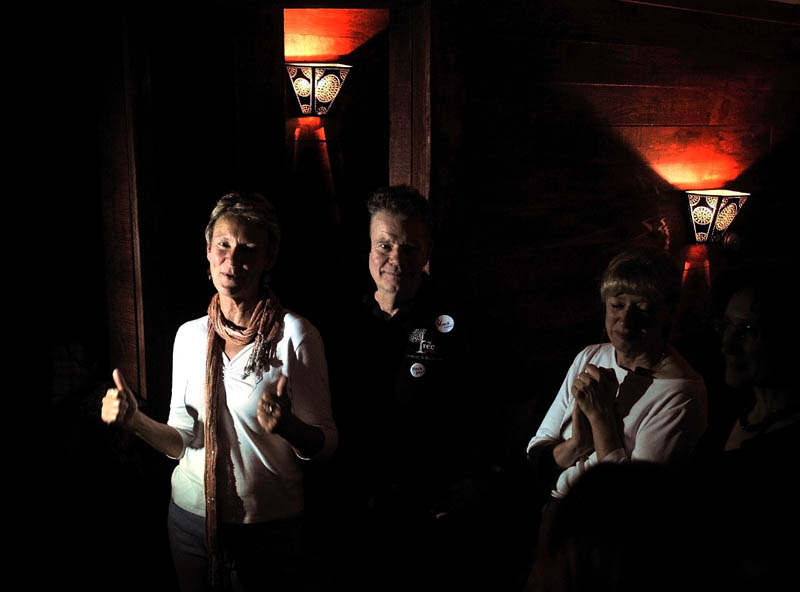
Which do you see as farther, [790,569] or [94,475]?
[94,475]

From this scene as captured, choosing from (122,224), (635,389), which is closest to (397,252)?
(635,389)

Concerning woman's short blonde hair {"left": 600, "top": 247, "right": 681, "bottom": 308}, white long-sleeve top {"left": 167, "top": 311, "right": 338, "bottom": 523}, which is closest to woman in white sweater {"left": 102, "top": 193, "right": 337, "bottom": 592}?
white long-sleeve top {"left": 167, "top": 311, "right": 338, "bottom": 523}

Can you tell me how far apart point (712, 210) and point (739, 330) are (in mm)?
2792

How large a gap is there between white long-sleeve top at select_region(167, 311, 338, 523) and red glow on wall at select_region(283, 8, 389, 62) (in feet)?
9.58

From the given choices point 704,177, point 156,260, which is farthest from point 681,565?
point 704,177

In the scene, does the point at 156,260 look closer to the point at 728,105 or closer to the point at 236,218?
the point at 236,218

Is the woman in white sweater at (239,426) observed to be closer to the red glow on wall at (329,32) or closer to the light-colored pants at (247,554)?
the light-colored pants at (247,554)

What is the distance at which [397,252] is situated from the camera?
253cm

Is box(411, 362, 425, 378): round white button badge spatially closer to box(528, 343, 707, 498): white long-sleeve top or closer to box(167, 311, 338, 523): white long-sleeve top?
box(167, 311, 338, 523): white long-sleeve top

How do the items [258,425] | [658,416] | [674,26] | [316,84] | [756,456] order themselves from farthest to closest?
[674,26]
[316,84]
[258,425]
[658,416]
[756,456]

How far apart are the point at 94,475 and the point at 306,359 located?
1258mm

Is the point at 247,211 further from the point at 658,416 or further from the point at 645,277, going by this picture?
the point at 658,416

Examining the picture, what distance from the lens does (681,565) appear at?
0.96 meters

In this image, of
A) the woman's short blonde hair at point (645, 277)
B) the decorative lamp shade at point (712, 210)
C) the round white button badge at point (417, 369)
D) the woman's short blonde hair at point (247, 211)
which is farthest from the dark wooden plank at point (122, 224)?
the decorative lamp shade at point (712, 210)
